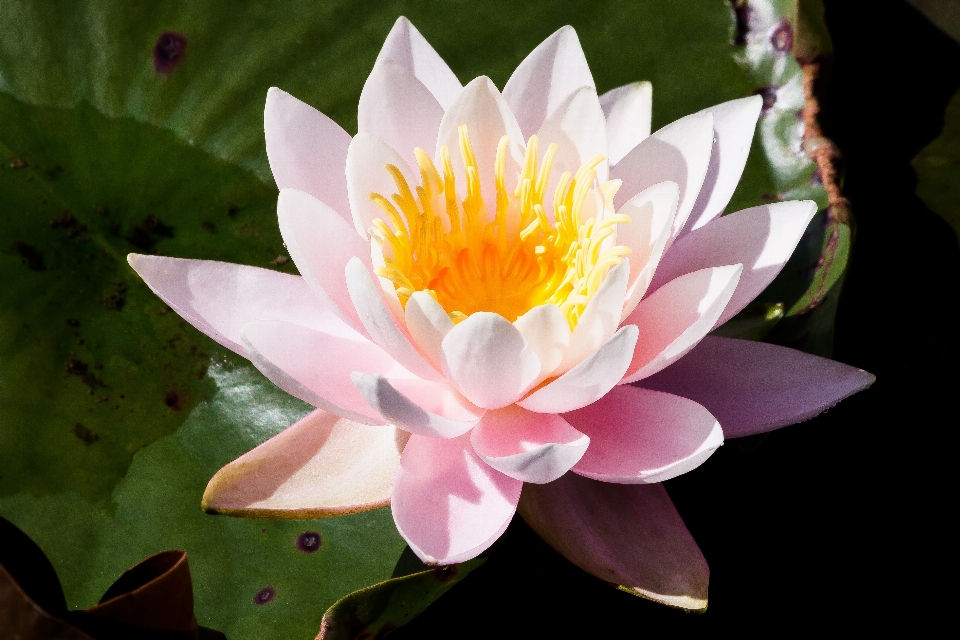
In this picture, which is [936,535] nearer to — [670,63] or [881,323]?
[881,323]

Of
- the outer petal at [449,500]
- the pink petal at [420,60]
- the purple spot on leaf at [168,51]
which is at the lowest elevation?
the outer petal at [449,500]

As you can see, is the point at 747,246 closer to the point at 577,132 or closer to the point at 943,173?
the point at 577,132

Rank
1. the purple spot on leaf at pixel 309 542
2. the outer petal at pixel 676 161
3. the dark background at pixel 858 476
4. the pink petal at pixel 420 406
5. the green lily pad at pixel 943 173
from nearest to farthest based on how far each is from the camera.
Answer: the pink petal at pixel 420 406
the outer petal at pixel 676 161
the purple spot on leaf at pixel 309 542
the dark background at pixel 858 476
the green lily pad at pixel 943 173

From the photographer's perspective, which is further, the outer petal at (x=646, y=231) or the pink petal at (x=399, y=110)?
the pink petal at (x=399, y=110)

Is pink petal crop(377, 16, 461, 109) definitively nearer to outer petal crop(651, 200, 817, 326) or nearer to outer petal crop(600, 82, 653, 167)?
outer petal crop(600, 82, 653, 167)

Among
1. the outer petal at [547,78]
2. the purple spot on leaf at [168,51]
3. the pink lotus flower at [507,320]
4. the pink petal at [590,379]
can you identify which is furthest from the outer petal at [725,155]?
the purple spot on leaf at [168,51]

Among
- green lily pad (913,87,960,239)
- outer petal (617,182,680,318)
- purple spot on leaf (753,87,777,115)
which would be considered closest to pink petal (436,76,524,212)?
outer petal (617,182,680,318)

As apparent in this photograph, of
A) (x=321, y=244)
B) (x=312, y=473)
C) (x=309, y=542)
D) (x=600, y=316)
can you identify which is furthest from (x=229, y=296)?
(x=600, y=316)

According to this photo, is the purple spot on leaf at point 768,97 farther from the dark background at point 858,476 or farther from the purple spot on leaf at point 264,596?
the purple spot on leaf at point 264,596
